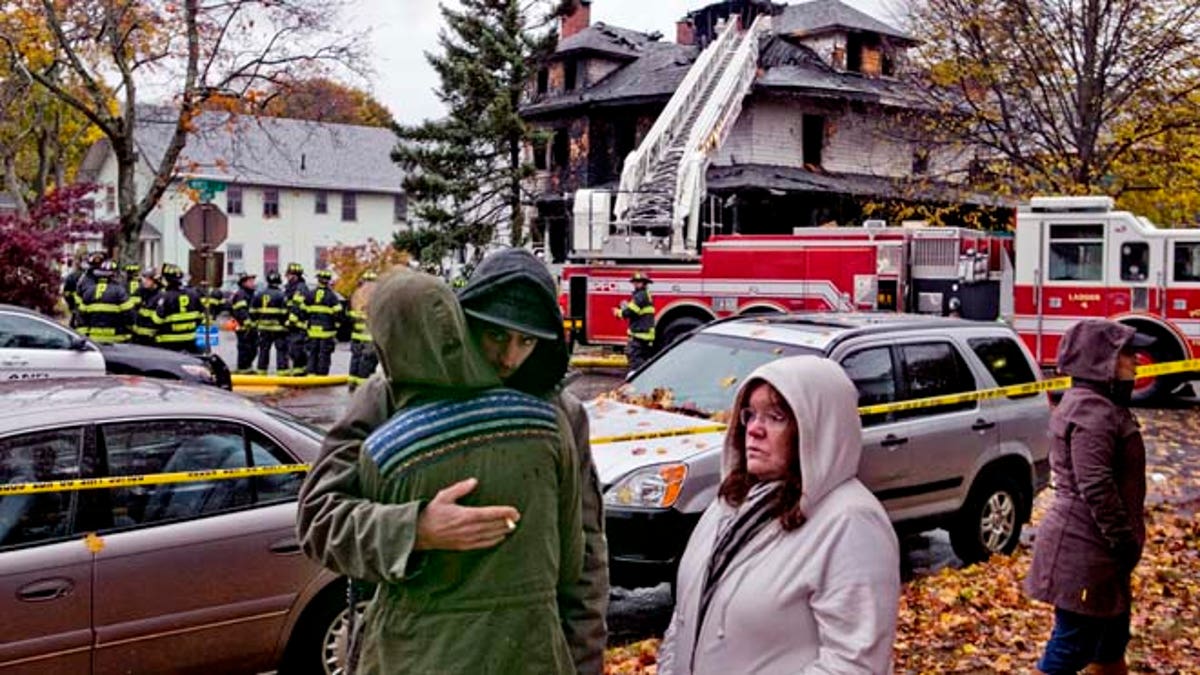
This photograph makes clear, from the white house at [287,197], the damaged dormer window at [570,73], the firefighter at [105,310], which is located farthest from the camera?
the white house at [287,197]

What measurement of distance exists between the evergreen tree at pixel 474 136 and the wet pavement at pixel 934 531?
15617 millimetres

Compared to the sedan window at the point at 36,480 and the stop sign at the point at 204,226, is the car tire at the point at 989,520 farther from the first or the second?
the stop sign at the point at 204,226

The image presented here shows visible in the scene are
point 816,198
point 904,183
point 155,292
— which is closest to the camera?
point 155,292

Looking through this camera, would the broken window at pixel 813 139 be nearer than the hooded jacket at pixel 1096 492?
No

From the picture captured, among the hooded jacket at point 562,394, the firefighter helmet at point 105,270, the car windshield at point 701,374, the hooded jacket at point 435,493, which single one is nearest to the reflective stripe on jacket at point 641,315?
the firefighter helmet at point 105,270

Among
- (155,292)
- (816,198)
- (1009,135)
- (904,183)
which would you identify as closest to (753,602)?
(155,292)

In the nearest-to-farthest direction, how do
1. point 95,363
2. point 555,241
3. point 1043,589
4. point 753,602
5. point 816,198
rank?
point 753,602 → point 1043,589 → point 95,363 → point 816,198 → point 555,241

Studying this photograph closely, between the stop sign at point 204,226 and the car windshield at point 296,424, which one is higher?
the stop sign at point 204,226

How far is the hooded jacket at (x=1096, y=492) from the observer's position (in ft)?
15.4

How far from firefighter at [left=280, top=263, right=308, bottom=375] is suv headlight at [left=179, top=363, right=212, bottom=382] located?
17.1ft

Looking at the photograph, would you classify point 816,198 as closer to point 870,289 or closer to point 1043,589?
point 870,289

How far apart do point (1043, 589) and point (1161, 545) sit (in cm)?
446

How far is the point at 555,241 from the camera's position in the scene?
4041 cm

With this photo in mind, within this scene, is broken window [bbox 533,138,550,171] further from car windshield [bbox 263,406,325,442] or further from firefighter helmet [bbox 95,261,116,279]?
car windshield [bbox 263,406,325,442]
